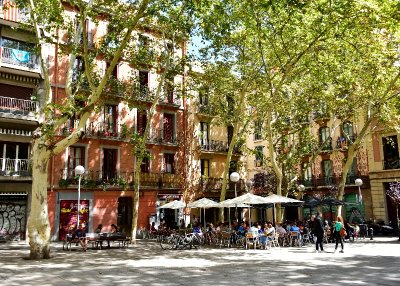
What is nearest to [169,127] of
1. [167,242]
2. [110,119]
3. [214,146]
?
→ [214,146]

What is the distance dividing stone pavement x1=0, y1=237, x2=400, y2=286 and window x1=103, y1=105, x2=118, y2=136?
45.0ft

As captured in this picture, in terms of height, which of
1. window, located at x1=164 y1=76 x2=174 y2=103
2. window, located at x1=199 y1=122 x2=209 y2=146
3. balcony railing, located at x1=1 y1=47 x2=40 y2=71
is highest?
balcony railing, located at x1=1 y1=47 x2=40 y2=71

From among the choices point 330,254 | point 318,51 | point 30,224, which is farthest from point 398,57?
point 30,224

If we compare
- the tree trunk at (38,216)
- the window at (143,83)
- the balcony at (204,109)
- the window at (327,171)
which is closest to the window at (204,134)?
the balcony at (204,109)

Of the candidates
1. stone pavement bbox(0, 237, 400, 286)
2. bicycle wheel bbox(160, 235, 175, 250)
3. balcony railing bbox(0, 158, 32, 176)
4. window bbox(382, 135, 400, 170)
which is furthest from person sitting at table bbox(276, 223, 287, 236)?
balcony railing bbox(0, 158, 32, 176)

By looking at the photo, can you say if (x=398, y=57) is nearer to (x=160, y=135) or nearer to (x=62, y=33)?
(x=160, y=135)

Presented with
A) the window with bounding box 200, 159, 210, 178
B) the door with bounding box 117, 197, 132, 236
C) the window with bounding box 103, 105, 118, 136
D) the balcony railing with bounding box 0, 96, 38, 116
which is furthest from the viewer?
the window with bounding box 200, 159, 210, 178

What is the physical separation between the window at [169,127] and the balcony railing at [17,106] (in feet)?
33.8

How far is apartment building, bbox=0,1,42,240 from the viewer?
24.1m

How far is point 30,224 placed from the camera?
14492mm

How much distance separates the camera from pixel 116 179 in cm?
2775

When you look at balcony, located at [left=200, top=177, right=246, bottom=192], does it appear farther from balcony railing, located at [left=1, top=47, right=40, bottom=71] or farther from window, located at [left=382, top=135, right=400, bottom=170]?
balcony railing, located at [left=1, top=47, right=40, bottom=71]

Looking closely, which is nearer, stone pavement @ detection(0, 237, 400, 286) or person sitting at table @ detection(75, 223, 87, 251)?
stone pavement @ detection(0, 237, 400, 286)

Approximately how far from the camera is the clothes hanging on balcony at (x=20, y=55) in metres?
25.0
